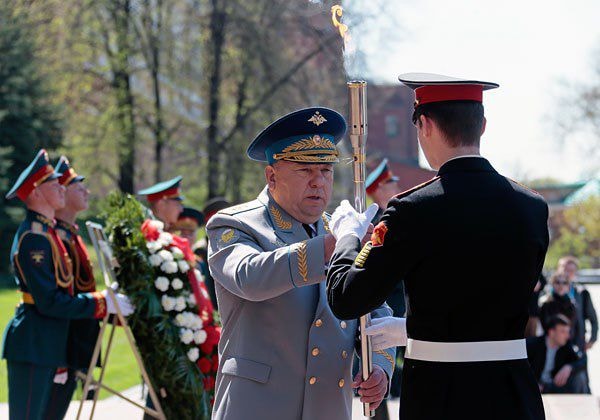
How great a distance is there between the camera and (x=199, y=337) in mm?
6961

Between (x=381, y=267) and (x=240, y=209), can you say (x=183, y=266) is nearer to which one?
(x=240, y=209)

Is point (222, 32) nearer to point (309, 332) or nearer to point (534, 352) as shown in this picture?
point (534, 352)

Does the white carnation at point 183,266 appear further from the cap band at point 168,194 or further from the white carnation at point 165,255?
the cap band at point 168,194

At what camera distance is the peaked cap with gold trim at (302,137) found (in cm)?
380

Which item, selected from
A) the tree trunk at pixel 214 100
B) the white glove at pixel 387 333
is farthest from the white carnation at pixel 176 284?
the tree trunk at pixel 214 100

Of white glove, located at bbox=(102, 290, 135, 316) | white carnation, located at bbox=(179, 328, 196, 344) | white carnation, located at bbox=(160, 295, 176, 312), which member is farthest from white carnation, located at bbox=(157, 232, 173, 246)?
white carnation, located at bbox=(179, 328, 196, 344)

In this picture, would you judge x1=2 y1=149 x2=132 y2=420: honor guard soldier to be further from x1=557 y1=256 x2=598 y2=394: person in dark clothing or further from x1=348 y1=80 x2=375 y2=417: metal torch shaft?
x1=557 y1=256 x2=598 y2=394: person in dark clothing

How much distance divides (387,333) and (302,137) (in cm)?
84

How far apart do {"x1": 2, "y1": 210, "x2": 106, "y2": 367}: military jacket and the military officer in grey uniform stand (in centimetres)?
265

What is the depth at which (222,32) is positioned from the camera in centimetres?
2338

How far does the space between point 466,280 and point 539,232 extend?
0.32 meters

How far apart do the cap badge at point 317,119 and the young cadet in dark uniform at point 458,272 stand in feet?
2.55

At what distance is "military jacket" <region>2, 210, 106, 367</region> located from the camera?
610 centimetres

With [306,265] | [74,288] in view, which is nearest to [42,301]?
[74,288]
